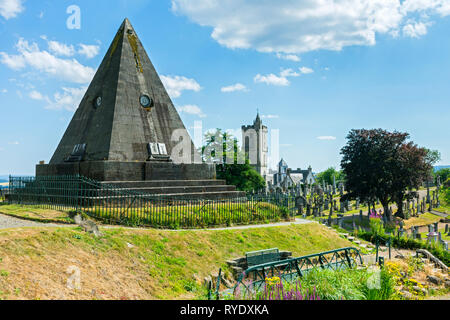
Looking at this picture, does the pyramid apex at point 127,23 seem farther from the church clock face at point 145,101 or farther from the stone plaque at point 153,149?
the stone plaque at point 153,149

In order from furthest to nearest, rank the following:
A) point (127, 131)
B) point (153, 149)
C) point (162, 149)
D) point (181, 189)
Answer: point (162, 149) → point (153, 149) → point (127, 131) → point (181, 189)

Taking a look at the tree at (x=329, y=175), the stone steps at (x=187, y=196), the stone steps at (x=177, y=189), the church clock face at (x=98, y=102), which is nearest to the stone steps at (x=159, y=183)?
the stone steps at (x=177, y=189)

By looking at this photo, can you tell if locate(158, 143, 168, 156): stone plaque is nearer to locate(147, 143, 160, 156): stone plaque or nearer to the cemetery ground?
locate(147, 143, 160, 156): stone plaque

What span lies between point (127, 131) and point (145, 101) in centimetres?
236

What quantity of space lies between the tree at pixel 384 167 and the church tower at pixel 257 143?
71.5 metres

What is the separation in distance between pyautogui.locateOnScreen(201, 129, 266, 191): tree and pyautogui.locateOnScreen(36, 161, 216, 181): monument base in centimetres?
2106

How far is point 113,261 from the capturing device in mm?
8422

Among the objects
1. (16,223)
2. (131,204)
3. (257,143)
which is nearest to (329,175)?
(257,143)

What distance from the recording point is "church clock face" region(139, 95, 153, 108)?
18.5 metres

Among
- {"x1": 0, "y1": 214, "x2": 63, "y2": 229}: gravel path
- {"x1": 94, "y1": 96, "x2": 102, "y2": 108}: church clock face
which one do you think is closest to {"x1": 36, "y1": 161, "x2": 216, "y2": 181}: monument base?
{"x1": 94, "y1": 96, "x2": 102, "y2": 108}: church clock face

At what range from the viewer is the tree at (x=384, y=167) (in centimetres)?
3500

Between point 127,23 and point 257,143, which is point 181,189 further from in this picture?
point 257,143
